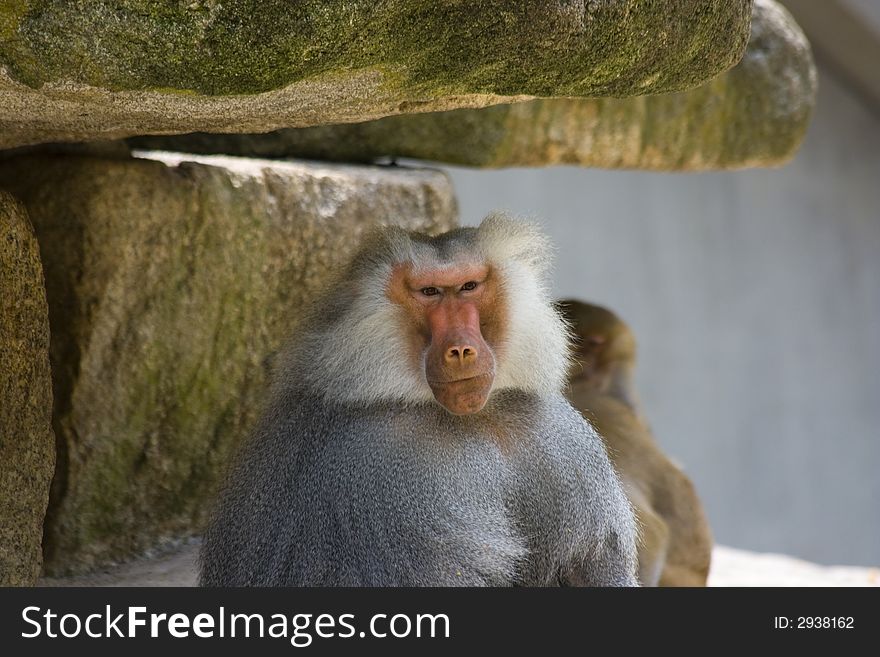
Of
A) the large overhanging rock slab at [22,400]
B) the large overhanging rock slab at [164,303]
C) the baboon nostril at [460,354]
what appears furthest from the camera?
the large overhanging rock slab at [164,303]

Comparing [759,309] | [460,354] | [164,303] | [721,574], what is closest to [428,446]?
[460,354]

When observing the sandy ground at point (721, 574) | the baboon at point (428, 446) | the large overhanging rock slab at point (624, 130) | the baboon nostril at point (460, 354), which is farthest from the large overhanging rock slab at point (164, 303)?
the baboon nostril at point (460, 354)

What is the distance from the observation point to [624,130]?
407cm

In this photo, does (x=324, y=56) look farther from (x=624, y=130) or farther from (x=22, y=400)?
(x=624, y=130)

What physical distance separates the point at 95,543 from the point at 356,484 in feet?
3.84

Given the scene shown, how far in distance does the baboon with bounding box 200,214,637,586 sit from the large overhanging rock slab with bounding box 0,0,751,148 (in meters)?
0.39

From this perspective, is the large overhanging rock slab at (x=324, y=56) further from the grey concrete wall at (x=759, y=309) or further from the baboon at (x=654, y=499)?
the grey concrete wall at (x=759, y=309)

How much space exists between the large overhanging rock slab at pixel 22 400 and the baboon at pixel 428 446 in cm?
43

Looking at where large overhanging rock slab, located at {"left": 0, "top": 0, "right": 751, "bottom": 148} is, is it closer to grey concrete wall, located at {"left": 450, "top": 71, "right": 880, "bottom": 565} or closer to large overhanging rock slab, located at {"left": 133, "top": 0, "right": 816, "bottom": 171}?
large overhanging rock slab, located at {"left": 133, "top": 0, "right": 816, "bottom": 171}

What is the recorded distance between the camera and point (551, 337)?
2.69m

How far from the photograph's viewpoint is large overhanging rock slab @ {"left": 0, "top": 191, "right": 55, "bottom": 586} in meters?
2.75

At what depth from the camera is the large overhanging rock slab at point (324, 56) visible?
72.9 inches

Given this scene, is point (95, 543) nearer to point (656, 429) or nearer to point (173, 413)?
point (173, 413)
